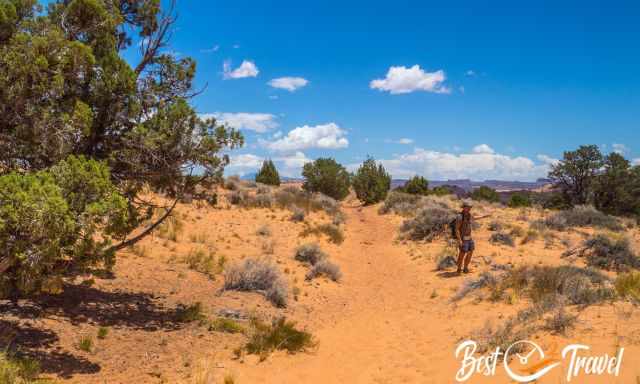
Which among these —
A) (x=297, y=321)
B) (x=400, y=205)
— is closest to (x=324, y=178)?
(x=400, y=205)

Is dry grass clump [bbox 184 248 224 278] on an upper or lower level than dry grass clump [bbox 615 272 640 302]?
lower

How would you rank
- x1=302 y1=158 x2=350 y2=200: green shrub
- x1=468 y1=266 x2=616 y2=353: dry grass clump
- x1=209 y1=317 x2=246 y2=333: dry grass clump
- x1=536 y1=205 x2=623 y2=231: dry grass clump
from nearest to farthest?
x1=468 y1=266 x2=616 y2=353: dry grass clump, x1=209 y1=317 x2=246 y2=333: dry grass clump, x1=536 y1=205 x2=623 y2=231: dry grass clump, x1=302 y1=158 x2=350 y2=200: green shrub

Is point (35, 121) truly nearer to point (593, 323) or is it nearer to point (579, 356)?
point (579, 356)

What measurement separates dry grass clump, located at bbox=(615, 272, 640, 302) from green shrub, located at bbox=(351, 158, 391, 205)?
33.3 metres

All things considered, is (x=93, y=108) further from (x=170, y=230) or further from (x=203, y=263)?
(x=170, y=230)

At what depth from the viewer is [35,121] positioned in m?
5.50

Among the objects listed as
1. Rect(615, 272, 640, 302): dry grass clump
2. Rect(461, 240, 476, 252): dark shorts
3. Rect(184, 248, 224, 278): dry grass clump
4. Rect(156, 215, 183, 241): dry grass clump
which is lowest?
Rect(184, 248, 224, 278): dry grass clump

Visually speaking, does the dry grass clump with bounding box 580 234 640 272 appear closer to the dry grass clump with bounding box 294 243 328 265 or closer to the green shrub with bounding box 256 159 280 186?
the dry grass clump with bounding box 294 243 328 265

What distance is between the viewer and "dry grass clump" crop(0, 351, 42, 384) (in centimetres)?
461

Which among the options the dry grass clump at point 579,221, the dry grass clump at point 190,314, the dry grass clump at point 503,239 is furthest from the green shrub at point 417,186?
the dry grass clump at point 190,314

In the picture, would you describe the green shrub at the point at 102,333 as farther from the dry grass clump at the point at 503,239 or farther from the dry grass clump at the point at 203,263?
the dry grass clump at the point at 503,239

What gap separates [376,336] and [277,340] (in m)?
2.13

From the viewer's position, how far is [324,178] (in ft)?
129

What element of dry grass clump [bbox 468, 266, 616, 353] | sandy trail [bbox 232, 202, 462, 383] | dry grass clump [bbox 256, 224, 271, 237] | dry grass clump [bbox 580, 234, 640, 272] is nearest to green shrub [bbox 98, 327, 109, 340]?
sandy trail [bbox 232, 202, 462, 383]
